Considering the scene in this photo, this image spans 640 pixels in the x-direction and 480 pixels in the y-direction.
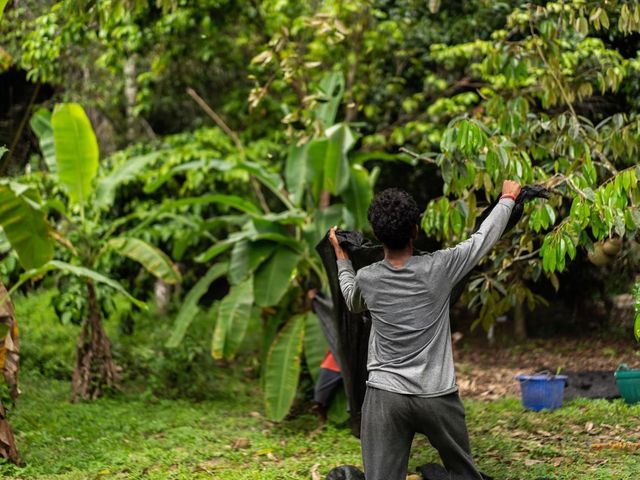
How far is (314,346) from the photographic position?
292 inches

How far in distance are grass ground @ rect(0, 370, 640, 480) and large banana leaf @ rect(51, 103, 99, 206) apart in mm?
1981

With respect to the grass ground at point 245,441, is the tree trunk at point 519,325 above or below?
above

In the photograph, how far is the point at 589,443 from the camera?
5598 millimetres

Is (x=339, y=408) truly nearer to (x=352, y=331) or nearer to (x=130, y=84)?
(x=352, y=331)

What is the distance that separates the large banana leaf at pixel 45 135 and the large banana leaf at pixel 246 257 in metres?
1.87

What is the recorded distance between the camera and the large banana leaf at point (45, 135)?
788 centimetres

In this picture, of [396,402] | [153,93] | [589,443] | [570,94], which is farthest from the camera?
[153,93]

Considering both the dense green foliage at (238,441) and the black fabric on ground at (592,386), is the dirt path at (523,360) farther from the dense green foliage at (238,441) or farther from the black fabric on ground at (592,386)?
the dense green foliage at (238,441)

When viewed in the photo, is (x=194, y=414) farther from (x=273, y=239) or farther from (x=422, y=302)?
(x=422, y=302)

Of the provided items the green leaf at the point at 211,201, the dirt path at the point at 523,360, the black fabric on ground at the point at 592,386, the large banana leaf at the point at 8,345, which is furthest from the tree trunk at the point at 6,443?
the black fabric on ground at the point at 592,386

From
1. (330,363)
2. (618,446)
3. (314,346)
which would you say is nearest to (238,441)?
(330,363)

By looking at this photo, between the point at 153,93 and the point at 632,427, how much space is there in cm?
778

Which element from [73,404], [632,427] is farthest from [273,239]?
[632,427]

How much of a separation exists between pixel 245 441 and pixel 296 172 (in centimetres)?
269
